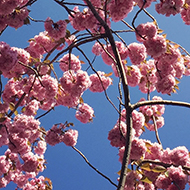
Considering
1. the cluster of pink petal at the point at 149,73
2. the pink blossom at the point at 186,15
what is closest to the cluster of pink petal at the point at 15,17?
the cluster of pink petal at the point at 149,73

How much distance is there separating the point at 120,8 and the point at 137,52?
0.69m

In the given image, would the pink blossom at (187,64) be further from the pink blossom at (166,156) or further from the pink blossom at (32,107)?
the pink blossom at (32,107)

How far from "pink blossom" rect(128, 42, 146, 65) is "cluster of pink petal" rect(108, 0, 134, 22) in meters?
0.55

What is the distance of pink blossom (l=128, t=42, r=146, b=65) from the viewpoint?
367 centimetres

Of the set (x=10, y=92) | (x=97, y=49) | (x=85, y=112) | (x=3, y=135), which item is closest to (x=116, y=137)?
(x=3, y=135)

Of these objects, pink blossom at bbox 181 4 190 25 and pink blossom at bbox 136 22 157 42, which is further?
pink blossom at bbox 181 4 190 25

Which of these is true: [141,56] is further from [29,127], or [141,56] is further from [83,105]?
[29,127]

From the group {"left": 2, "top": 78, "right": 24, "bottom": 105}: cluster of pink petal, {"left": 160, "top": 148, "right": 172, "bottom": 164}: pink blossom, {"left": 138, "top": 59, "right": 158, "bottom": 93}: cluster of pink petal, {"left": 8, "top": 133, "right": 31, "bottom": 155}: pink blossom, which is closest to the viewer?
{"left": 160, "top": 148, "right": 172, "bottom": 164}: pink blossom

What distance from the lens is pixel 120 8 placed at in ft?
10.6

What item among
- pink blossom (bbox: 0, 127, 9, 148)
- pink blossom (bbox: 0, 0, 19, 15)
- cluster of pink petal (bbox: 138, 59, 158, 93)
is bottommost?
pink blossom (bbox: 0, 127, 9, 148)

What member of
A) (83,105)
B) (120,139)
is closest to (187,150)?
(120,139)

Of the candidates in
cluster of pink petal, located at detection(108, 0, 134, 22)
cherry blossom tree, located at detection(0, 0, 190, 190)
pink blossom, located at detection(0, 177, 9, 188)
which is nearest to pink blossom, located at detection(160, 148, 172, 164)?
cherry blossom tree, located at detection(0, 0, 190, 190)

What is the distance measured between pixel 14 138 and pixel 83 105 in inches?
53.8

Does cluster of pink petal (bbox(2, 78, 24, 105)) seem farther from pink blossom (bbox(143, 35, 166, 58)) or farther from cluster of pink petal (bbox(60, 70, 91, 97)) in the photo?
pink blossom (bbox(143, 35, 166, 58))
